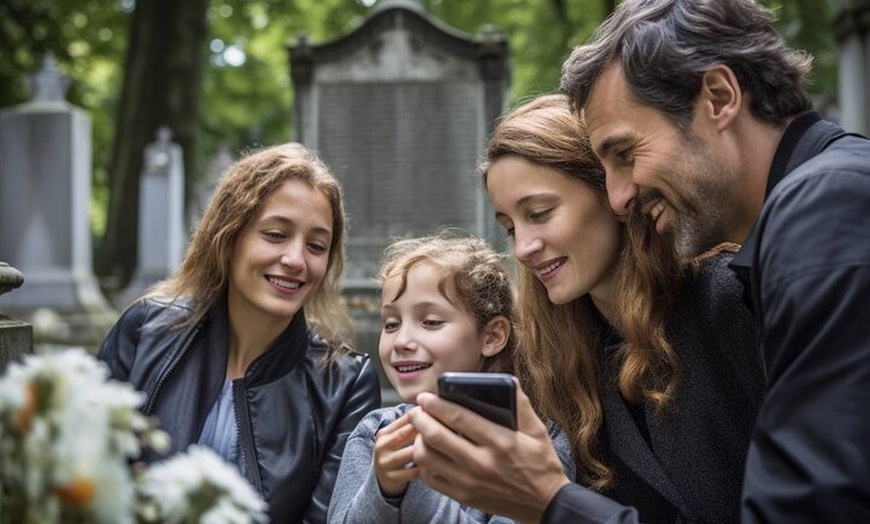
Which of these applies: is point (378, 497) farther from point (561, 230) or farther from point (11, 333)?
point (11, 333)

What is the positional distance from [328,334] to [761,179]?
75.7 inches

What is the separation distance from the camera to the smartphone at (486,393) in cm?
193

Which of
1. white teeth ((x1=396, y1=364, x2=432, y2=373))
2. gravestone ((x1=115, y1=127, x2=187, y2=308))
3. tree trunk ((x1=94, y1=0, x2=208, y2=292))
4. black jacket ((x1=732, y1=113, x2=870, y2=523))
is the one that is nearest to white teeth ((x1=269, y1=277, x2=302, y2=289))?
white teeth ((x1=396, y1=364, x2=432, y2=373))

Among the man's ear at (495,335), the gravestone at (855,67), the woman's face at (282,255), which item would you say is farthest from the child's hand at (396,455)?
the gravestone at (855,67)

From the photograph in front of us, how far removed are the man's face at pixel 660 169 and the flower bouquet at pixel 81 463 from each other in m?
1.31

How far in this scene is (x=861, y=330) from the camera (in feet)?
5.48

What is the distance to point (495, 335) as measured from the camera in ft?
10.1

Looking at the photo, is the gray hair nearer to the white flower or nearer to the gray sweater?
the gray sweater

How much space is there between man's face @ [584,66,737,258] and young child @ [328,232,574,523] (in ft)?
2.08

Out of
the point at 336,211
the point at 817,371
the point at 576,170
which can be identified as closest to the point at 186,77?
the point at 336,211

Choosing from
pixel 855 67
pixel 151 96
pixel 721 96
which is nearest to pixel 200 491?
pixel 721 96

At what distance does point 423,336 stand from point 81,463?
1852 mm

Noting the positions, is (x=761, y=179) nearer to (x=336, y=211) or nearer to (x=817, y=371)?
(x=817, y=371)

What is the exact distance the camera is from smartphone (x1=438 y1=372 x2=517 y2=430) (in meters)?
1.93
